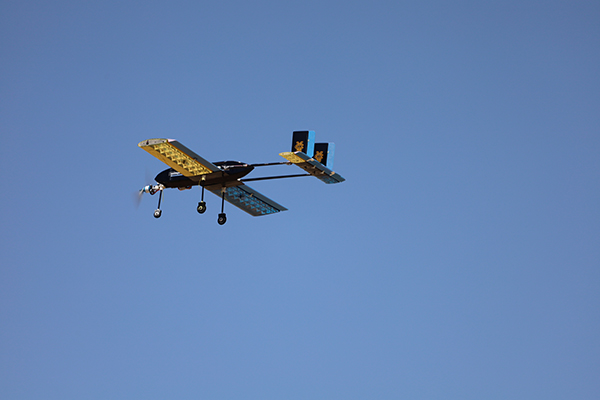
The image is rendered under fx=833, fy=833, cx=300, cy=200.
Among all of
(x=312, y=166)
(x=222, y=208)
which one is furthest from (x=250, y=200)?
(x=312, y=166)

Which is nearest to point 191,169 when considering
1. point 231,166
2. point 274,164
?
point 231,166

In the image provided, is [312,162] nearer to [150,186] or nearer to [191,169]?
[191,169]

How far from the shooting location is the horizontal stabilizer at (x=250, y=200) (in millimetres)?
45862

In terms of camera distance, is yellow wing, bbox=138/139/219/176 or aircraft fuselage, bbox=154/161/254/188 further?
aircraft fuselage, bbox=154/161/254/188

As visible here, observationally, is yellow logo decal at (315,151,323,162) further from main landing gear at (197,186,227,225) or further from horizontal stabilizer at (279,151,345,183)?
main landing gear at (197,186,227,225)

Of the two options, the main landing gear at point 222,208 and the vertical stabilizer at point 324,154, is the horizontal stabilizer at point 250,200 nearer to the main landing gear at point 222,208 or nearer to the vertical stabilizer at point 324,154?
the main landing gear at point 222,208

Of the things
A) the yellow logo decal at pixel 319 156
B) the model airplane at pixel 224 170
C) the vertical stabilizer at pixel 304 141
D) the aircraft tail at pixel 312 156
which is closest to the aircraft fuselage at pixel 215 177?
the model airplane at pixel 224 170

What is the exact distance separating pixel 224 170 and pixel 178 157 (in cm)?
243

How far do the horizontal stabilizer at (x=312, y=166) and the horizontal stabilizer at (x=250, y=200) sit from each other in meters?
5.46

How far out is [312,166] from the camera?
132 ft

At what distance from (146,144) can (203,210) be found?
15.0 feet

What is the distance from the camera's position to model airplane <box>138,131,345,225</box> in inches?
1575

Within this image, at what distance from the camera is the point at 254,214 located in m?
49.1

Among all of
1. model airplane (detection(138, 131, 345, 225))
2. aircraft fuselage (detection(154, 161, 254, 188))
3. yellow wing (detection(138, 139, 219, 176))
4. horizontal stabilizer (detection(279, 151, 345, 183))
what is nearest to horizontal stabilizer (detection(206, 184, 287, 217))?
model airplane (detection(138, 131, 345, 225))
